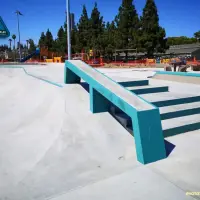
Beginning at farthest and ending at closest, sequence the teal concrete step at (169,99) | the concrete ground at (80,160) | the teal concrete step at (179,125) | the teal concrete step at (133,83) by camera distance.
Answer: the teal concrete step at (133,83)
the teal concrete step at (169,99)
the teal concrete step at (179,125)
the concrete ground at (80,160)

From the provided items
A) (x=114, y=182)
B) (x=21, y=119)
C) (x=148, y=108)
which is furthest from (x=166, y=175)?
(x=21, y=119)

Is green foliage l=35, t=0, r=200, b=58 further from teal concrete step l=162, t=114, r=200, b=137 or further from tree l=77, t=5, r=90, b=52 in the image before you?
teal concrete step l=162, t=114, r=200, b=137

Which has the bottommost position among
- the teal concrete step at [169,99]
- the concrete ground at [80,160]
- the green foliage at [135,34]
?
the concrete ground at [80,160]

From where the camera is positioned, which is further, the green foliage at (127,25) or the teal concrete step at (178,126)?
the green foliage at (127,25)

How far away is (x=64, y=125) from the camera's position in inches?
191

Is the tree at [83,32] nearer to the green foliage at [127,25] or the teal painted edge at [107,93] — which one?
the green foliage at [127,25]

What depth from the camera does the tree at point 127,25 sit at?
40062 mm

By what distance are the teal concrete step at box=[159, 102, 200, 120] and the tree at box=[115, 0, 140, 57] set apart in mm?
35665

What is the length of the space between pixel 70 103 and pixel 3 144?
188 cm

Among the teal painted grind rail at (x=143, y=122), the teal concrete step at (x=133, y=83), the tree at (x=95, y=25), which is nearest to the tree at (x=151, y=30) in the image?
the tree at (x=95, y=25)

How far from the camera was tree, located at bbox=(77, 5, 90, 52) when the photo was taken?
163 ft

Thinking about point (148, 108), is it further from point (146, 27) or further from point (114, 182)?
point (146, 27)

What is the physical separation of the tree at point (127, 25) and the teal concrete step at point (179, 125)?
36.3m

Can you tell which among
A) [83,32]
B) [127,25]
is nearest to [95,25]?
[83,32]
